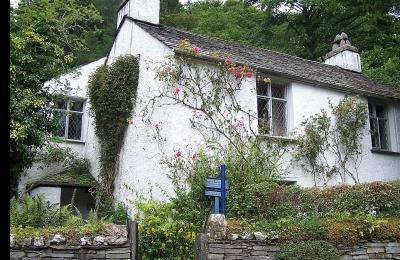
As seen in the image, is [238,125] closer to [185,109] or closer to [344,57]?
[185,109]

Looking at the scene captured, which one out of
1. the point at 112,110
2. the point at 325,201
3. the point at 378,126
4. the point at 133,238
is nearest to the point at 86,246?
the point at 133,238

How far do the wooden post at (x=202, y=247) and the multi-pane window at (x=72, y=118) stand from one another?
1199cm

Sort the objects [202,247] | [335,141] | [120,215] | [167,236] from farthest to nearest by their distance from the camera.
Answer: [335,141] → [120,215] → [167,236] → [202,247]

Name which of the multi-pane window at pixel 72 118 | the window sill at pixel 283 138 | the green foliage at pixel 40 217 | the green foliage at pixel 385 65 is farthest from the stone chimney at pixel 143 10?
the green foliage at pixel 385 65

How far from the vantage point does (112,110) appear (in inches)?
561

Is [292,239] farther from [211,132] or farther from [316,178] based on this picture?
[316,178]

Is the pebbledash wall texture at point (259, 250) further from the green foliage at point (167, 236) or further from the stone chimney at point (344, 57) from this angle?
the stone chimney at point (344, 57)

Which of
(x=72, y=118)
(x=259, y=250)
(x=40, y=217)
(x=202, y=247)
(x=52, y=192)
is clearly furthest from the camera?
(x=72, y=118)

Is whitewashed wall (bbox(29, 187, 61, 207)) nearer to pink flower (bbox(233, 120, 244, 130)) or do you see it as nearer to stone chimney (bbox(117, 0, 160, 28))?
stone chimney (bbox(117, 0, 160, 28))

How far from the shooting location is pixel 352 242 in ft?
25.4

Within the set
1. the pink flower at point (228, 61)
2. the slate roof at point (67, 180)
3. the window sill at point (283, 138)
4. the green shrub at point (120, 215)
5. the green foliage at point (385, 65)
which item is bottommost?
the green shrub at point (120, 215)

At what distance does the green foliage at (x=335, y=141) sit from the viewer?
46.3ft

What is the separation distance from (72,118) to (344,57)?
1240cm
